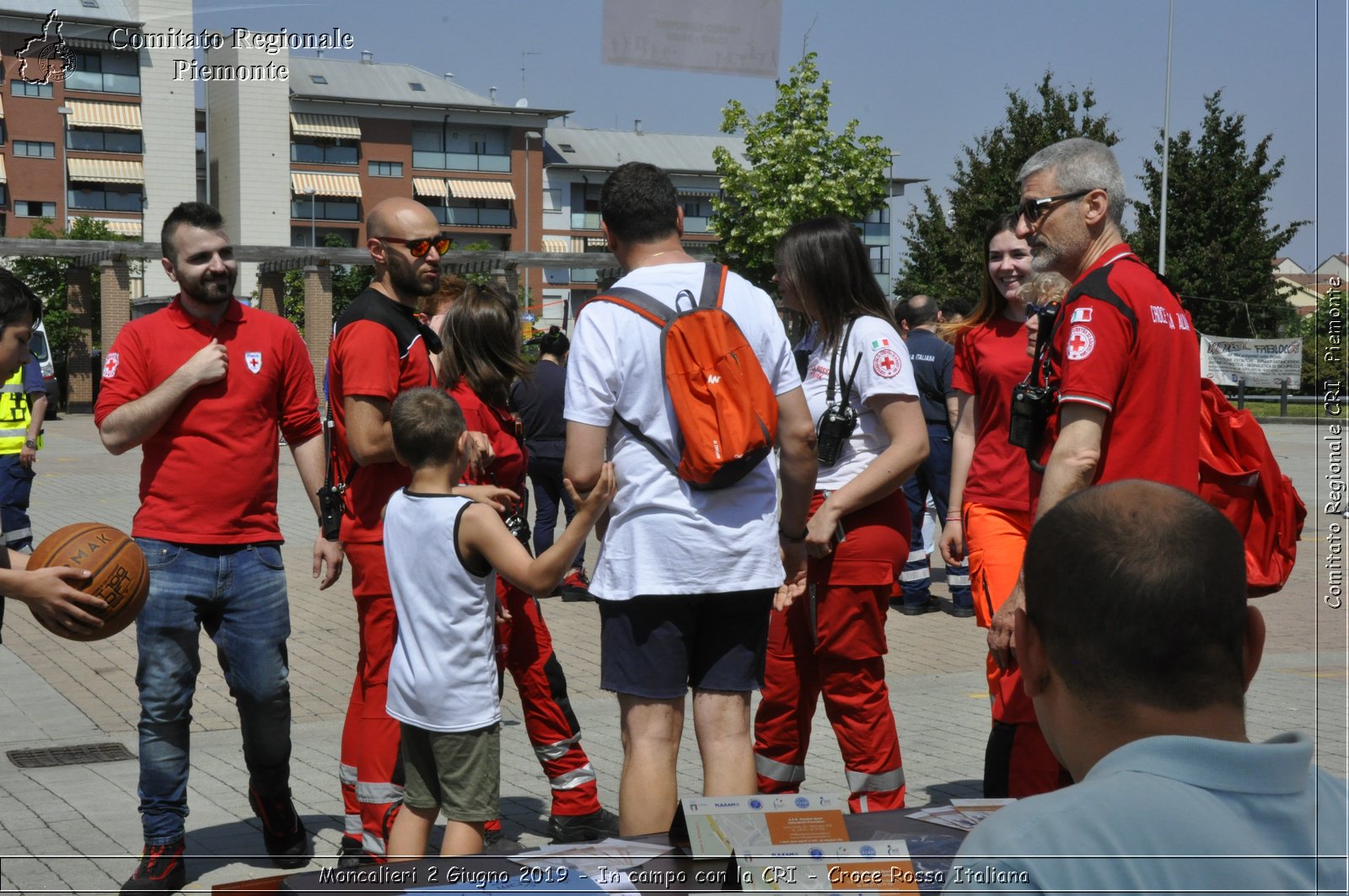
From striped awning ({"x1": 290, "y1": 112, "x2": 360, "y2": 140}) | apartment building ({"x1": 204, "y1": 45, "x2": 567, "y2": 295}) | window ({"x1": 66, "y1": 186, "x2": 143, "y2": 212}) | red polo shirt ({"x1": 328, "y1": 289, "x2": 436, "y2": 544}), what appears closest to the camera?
apartment building ({"x1": 204, "y1": 45, "x2": 567, "y2": 295})

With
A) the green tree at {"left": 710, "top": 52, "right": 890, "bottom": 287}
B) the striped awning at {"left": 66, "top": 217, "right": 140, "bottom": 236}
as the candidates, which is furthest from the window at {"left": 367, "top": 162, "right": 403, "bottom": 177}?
the striped awning at {"left": 66, "top": 217, "right": 140, "bottom": 236}

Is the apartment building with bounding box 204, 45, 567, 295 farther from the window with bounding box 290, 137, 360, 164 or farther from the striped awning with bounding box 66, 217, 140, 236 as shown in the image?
the striped awning with bounding box 66, 217, 140, 236

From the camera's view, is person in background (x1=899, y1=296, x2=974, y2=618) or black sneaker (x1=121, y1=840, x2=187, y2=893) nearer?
black sneaker (x1=121, y1=840, x2=187, y2=893)

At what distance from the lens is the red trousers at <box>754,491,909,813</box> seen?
442 cm

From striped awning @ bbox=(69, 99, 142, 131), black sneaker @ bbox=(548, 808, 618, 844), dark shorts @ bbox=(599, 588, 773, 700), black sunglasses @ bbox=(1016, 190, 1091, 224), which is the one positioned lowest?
black sneaker @ bbox=(548, 808, 618, 844)

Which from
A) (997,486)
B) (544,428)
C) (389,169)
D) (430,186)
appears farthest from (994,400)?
(430,186)

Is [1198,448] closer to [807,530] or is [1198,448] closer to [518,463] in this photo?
[807,530]

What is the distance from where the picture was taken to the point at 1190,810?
1.35m

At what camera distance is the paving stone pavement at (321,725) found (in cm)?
489

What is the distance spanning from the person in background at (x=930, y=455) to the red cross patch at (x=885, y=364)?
4.86 metres

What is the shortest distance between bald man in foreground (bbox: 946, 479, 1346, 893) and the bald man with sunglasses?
112 inches

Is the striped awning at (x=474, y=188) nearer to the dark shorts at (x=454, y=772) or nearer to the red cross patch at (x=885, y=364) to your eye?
the red cross patch at (x=885, y=364)

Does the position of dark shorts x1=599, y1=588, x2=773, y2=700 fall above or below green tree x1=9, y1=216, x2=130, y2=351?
below

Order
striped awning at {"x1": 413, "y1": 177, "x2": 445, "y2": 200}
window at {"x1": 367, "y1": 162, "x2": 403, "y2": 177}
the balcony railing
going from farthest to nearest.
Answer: striped awning at {"x1": 413, "y1": 177, "x2": 445, "y2": 200} → window at {"x1": 367, "y1": 162, "x2": 403, "y2": 177} → the balcony railing
